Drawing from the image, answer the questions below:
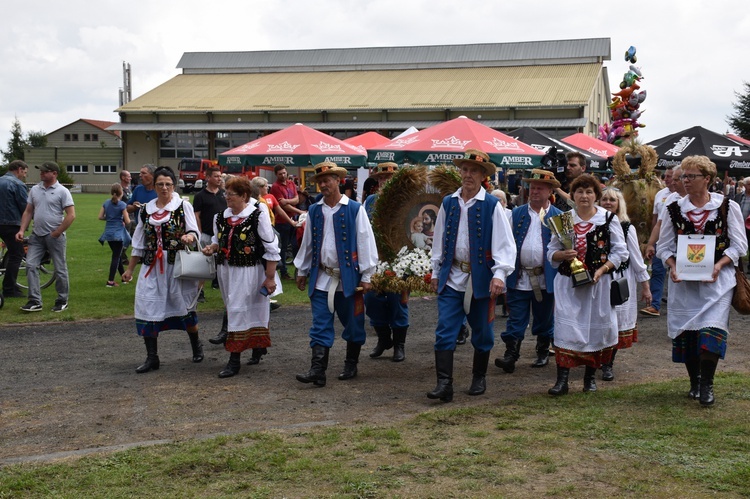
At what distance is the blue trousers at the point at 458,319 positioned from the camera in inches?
273

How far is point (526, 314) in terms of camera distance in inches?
326

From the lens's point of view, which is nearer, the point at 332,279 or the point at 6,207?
the point at 332,279

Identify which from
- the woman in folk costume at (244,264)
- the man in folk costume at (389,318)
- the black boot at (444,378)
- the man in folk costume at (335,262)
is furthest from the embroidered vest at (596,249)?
the woman in folk costume at (244,264)

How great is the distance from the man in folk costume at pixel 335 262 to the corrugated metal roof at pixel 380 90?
3746cm

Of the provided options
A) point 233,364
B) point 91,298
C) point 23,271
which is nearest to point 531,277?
point 233,364

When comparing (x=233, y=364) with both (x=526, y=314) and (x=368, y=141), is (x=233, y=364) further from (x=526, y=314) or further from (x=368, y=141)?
(x=368, y=141)

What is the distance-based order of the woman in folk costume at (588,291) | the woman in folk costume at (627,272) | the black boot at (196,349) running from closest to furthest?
1. the woman in folk costume at (588,291)
2. the woman in folk costume at (627,272)
3. the black boot at (196,349)

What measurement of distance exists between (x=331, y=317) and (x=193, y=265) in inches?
57.2

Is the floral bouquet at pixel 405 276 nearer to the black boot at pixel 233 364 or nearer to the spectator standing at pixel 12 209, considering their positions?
the black boot at pixel 233 364

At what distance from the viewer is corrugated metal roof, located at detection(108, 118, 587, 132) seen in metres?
43.4

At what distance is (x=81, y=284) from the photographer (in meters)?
14.5

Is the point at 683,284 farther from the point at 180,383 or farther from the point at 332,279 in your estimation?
the point at 180,383

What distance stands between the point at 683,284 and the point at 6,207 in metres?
9.64

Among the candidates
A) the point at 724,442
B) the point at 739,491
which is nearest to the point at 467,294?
the point at 724,442
